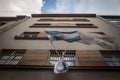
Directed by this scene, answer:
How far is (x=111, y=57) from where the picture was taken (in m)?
10.9

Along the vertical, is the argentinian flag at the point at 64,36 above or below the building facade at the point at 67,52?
above

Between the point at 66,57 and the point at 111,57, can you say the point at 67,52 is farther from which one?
the point at 111,57

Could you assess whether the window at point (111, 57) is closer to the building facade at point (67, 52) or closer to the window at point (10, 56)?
the building facade at point (67, 52)

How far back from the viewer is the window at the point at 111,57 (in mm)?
10344

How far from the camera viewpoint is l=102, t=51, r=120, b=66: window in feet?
33.9

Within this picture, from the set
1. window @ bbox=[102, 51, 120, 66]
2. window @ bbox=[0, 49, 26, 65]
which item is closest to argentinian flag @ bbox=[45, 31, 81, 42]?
window @ bbox=[102, 51, 120, 66]

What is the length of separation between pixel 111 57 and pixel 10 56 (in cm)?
619

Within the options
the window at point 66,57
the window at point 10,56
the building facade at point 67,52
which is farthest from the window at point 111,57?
the window at point 10,56

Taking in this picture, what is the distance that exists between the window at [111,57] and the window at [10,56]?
5.15 metres

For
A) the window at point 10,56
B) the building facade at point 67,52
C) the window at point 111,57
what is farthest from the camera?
the window at point 10,56

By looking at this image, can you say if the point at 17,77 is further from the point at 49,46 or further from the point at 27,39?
the point at 27,39

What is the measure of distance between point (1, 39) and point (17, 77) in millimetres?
5175

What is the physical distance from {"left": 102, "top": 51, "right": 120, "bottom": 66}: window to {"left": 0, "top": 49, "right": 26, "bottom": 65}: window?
5.15 metres

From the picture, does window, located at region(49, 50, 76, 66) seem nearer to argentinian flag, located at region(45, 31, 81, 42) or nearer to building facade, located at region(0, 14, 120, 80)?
building facade, located at region(0, 14, 120, 80)
